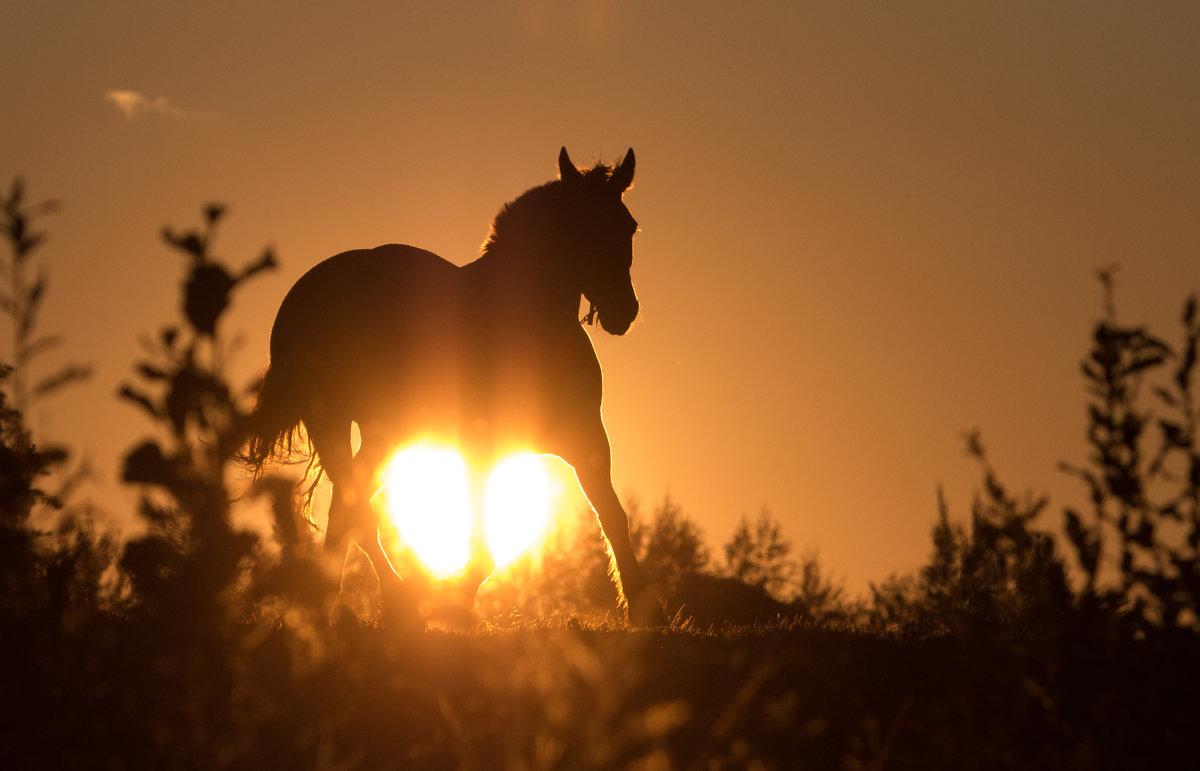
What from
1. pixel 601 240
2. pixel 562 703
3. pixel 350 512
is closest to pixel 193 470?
pixel 562 703

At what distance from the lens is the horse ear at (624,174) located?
9492mm

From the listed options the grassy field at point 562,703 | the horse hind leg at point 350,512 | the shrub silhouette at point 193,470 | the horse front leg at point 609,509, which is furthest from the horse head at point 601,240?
the shrub silhouette at point 193,470

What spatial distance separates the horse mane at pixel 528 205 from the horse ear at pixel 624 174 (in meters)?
0.10

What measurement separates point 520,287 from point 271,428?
104 inches

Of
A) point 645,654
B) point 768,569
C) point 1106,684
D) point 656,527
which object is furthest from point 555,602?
point 1106,684

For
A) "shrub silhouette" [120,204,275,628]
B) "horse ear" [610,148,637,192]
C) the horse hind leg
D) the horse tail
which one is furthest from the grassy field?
"horse ear" [610,148,637,192]

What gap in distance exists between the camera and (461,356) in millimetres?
8664

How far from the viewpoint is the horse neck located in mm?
8789

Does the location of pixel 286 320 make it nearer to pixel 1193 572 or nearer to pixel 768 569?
pixel 1193 572

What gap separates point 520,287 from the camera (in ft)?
28.9

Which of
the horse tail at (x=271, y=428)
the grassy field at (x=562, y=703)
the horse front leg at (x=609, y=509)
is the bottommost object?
the grassy field at (x=562, y=703)

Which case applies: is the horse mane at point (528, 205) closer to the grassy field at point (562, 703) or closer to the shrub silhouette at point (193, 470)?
the grassy field at point (562, 703)

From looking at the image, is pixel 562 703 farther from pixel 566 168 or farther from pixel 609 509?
pixel 566 168

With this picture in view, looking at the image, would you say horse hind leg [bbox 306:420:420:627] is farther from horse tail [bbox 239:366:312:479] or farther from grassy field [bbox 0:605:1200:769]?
grassy field [bbox 0:605:1200:769]
